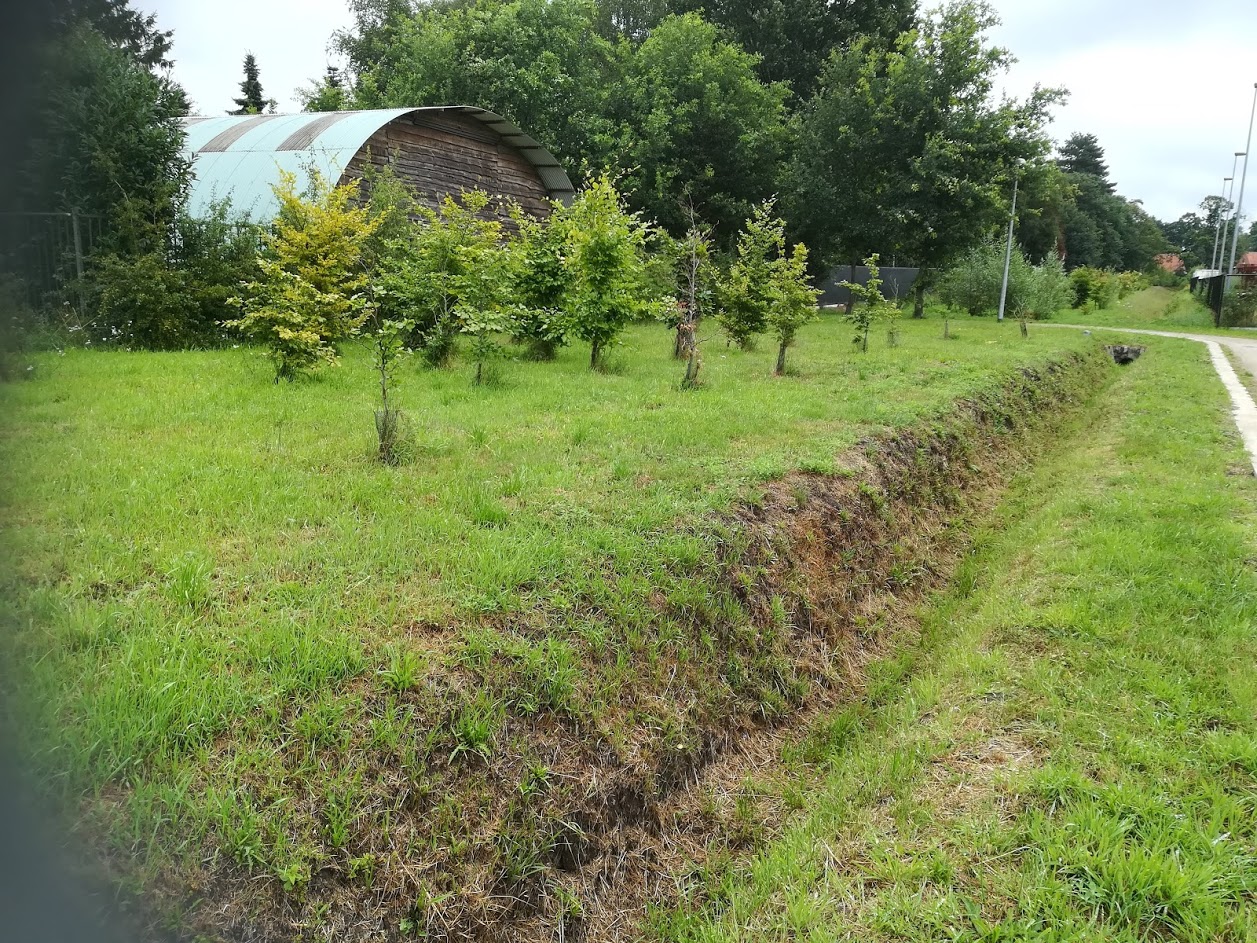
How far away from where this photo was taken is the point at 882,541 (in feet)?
22.1

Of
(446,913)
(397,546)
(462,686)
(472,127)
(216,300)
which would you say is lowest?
(446,913)

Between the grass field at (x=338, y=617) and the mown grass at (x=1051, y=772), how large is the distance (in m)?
0.81

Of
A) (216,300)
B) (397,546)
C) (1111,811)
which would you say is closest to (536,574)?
(397,546)

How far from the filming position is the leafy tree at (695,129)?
2584cm

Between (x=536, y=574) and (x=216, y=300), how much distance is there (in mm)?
8467

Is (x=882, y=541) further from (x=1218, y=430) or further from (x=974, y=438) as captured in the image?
(x=1218, y=430)

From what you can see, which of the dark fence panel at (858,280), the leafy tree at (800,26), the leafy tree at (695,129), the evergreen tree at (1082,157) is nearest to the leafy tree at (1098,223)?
the evergreen tree at (1082,157)

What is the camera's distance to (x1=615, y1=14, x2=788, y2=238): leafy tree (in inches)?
1017

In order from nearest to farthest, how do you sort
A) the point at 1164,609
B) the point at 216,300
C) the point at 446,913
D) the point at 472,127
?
the point at 446,913, the point at 1164,609, the point at 216,300, the point at 472,127

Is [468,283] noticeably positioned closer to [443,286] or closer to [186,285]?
[443,286]

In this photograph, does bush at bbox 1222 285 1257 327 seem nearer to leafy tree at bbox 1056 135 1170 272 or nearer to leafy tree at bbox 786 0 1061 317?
leafy tree at bbox 786 0 1061 317

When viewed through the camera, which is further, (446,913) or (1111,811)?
(1111,811)

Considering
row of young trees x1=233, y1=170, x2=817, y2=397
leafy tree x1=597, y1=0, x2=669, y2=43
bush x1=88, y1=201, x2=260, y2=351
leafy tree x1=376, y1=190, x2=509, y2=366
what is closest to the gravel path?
row of young trees x1=233, y1=170, x2=817, y2=397

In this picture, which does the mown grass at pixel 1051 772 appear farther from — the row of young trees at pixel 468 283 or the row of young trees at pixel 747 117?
the row of young trees at pixel 747 117
